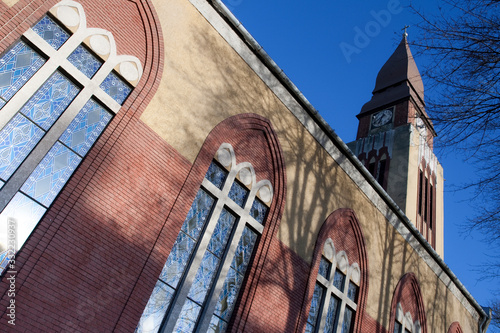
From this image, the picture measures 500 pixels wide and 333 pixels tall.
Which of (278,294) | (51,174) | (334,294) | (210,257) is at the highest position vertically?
(334,294)

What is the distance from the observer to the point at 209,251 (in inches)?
290

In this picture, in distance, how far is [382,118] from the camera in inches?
1042

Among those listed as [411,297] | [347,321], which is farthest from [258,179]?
[411,297]

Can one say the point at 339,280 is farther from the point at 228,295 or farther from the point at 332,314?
the point at 228,295

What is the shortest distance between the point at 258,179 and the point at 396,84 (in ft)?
75.6

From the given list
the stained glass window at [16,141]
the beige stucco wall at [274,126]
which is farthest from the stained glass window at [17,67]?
the beige stucco wall at [274,126]

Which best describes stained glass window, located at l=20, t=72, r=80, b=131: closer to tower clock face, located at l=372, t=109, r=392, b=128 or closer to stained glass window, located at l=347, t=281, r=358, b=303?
stained glass window, located at l=347, t=281, r=358, b=303

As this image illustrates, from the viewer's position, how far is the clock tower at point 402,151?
70.5ft

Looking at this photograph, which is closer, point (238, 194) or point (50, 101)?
point (50, 101)

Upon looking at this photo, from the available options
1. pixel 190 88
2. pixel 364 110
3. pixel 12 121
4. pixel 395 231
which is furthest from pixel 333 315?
pixel 364 110

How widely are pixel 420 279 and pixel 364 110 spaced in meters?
16.8

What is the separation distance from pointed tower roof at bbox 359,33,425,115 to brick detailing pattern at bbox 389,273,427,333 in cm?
1660

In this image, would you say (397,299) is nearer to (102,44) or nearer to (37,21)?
(102,44)

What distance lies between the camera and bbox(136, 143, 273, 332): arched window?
6598 millimetres
